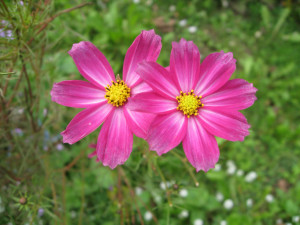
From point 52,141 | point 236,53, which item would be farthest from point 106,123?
point 236,53

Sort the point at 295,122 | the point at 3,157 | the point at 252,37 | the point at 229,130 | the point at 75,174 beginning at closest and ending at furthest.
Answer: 1. the point at 229,130
2. the point at 3,157
3. the point at 75,174
4. the point at 295,122
5. the point at 252,37

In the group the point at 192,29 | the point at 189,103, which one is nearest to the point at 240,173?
the point at 192,29

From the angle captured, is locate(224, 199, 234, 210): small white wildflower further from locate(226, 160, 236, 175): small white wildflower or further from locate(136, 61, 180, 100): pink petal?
locate(136, 61, 180, 100): pink petal

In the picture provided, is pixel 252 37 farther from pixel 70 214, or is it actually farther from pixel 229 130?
pixel 70 214

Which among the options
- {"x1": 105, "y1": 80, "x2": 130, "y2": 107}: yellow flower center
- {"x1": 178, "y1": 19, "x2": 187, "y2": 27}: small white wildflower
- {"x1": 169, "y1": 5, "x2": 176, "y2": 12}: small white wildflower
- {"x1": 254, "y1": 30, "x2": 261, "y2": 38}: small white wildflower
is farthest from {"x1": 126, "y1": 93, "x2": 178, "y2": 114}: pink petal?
{"x1": 254, "y1": 30, "x2": 261, "y2": 38}: small white wildflower

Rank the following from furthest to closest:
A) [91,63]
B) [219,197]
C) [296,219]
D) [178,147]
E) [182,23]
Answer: [182,23], [219,197], [296,219], [178,147], [91,63]

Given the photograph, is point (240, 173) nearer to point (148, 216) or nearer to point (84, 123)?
point (148, 216)

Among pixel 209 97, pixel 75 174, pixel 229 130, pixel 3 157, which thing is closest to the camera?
pixel 229 130
